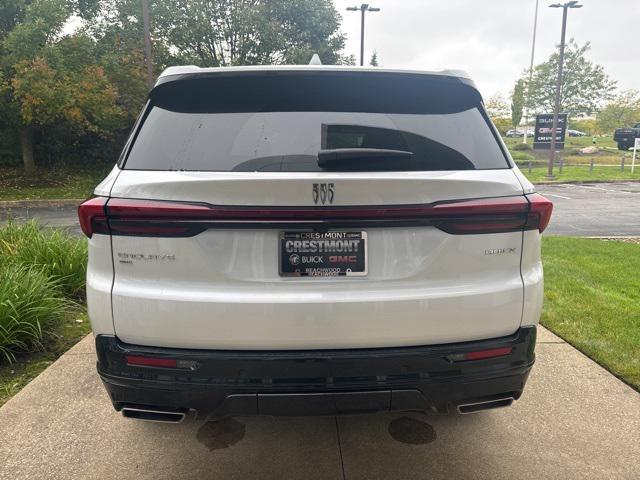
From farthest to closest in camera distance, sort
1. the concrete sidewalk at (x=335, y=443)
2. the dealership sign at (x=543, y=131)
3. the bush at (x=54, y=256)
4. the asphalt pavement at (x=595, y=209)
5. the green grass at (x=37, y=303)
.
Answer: the dealership sign at (x=543, y=131)
the asphalt pavement at (x=595, y=209)
the bush at (x=54, y=256)
the green grass at (x=37, y=303)
the concrete sidewalk at (x=335, y=443)

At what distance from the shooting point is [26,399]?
305 centimetres

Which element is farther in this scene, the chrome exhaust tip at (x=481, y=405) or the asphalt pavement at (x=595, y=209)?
the asphalt pavement at (x=595, y=209)

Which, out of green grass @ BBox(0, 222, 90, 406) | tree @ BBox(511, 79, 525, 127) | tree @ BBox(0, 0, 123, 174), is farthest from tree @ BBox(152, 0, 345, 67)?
tree @ BBox(511, 79, 525, 127)

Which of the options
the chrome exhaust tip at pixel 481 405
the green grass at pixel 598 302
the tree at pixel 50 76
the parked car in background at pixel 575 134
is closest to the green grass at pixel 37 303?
the chrome exhaust tip at pixel 481 405

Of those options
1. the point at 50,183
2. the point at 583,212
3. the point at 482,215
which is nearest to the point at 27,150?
the point at 50,183

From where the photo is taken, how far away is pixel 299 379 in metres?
1.92

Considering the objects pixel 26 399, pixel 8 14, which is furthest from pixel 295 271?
pixel 8 14

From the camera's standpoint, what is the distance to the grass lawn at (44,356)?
3.33 m

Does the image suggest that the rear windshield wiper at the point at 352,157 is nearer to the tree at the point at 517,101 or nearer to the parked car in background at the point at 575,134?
the tree at the point at 517,101

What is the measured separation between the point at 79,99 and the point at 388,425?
1654cm

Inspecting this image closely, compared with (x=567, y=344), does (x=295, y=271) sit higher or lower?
higher

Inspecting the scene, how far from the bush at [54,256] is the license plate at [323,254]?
3559 millimetres

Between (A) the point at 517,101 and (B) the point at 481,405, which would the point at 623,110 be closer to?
(A) the point at 517,101

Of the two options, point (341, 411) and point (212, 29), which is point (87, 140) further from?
point (341, 411)
